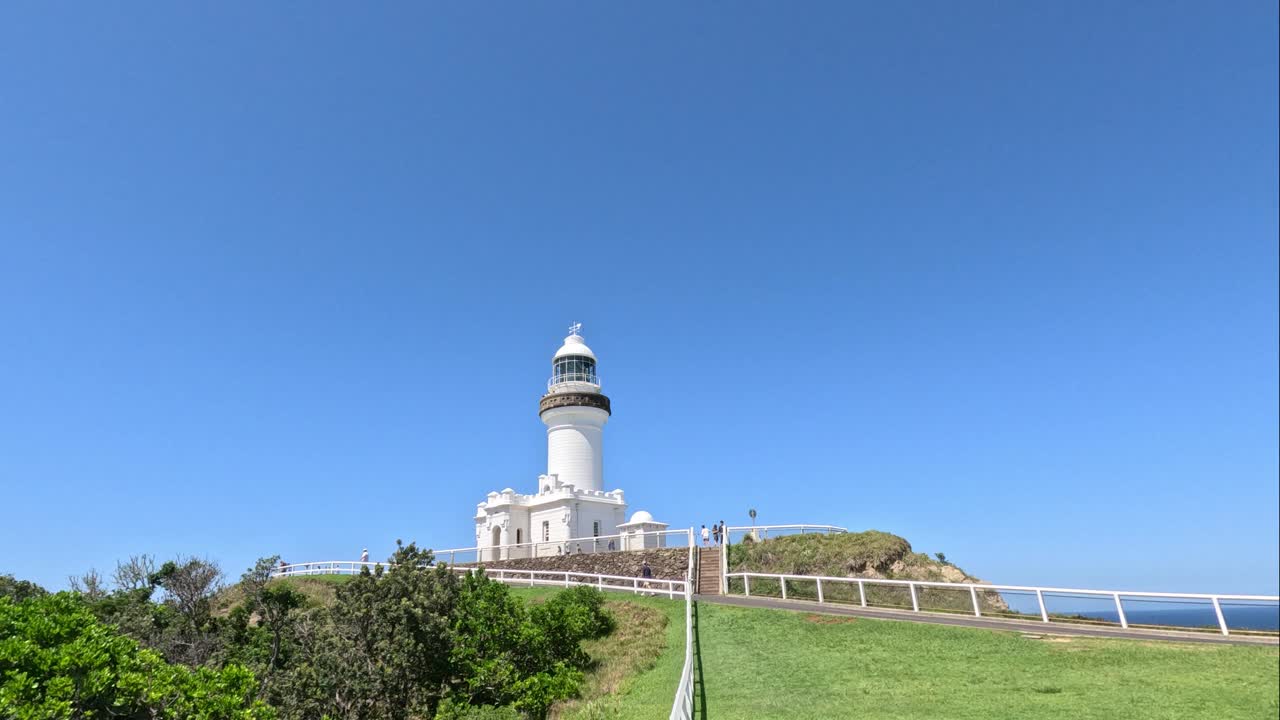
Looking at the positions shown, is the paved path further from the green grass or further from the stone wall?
the stone wall

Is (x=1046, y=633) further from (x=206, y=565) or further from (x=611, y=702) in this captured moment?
(x=206, y=565)

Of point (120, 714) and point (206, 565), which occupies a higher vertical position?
point (206, 565)

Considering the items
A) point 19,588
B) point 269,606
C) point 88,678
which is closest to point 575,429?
point 269,606

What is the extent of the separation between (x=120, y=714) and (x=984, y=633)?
55.6 ft

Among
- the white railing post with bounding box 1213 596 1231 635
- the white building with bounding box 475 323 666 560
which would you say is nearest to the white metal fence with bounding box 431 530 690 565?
the white building with bounding box 475 323 666 560

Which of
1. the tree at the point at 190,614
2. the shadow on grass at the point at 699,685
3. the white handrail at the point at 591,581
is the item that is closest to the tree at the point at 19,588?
the tree at the point at 190,614

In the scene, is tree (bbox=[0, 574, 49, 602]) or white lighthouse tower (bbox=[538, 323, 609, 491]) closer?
tree (bbox=[0, 574, 49, 602])

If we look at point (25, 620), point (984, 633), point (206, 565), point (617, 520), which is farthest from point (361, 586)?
point (617, 520)

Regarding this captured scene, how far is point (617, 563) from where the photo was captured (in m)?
32.8

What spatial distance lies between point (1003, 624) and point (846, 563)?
10.2 metres

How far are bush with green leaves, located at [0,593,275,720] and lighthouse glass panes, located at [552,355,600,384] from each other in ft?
98.9

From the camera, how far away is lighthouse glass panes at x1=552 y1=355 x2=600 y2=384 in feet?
142

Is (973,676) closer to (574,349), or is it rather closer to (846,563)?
(846,563)

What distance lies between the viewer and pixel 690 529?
31.2m
